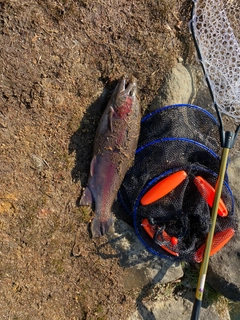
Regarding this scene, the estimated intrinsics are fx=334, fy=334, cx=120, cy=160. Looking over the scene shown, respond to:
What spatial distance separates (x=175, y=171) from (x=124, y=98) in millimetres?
993

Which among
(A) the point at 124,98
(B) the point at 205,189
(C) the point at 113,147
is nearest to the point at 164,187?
(B) the point at 205,189

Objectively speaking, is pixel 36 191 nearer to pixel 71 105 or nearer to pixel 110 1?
pixel 71 105

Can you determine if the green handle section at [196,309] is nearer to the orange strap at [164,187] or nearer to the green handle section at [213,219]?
the green handle section at [213,219]

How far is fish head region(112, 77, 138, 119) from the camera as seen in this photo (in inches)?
147

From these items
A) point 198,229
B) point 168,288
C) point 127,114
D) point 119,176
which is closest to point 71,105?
point 127,114

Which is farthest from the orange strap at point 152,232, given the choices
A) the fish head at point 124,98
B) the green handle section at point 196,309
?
the fish head at point 124,98

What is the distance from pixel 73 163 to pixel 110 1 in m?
1.89

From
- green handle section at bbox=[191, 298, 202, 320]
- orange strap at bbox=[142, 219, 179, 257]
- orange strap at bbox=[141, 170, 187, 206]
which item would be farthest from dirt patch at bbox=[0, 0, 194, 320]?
green handle section at bbox=[191, 298, 202, 320]

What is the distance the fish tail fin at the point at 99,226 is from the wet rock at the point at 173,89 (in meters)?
1.50

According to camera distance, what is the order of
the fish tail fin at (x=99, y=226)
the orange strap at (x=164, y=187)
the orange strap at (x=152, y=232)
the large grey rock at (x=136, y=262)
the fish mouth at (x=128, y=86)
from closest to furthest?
the orange strap at (x=164, y=187) < the fish mouth at (x=128, y=86) < the orange strap at (x=152, y=232) < the fish tail fin at (x=99, y=226) < the large grey rock at (x=136, y=262)

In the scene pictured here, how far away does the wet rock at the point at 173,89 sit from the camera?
13.4ft

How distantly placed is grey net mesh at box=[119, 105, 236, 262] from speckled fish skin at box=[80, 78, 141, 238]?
180 millimetres

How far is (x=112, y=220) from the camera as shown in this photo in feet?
13.4

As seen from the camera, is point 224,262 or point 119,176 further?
point 224,262
